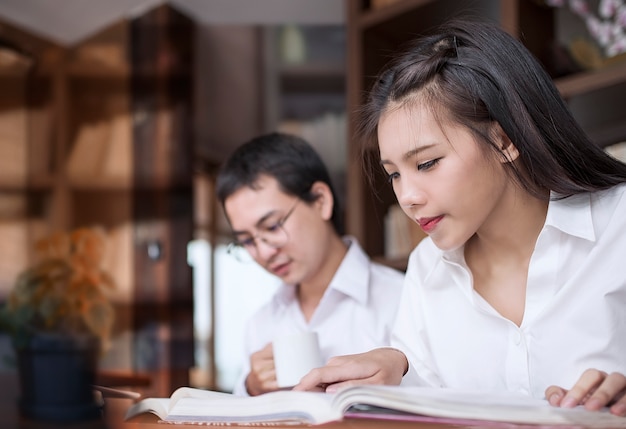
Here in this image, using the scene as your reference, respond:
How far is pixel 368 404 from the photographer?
0.75 meters

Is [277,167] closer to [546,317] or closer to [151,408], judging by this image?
[546,317]

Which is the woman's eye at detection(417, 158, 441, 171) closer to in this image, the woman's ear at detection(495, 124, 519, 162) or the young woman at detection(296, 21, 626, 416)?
the young woman at detection(296, 21, 626, 416)

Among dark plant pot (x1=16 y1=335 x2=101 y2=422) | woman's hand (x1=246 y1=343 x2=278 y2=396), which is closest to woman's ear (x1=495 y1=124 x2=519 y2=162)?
woman's hand (x1=246 y1=343 x2=278 y2=396)

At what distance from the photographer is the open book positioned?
71cm

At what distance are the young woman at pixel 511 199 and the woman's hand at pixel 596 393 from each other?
0.15 meters

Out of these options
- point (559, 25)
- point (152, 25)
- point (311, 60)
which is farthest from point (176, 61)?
point (559, 25)

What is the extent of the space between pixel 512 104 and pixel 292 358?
58 cm

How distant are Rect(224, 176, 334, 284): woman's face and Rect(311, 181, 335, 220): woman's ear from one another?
43mm

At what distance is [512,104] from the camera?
1.09 meters

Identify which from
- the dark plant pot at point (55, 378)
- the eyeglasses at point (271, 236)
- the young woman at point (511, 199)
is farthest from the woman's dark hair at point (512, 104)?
the dark plant pot at point (55, 378)

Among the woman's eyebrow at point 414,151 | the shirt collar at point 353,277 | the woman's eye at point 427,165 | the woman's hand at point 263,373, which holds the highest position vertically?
the woman's eyebrow at point 414,151

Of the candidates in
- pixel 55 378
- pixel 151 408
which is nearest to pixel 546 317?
pixel 151 408

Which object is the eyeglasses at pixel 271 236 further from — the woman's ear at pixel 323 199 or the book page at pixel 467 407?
the book page at pixel 467 407

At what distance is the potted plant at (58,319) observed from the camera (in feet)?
7.04
